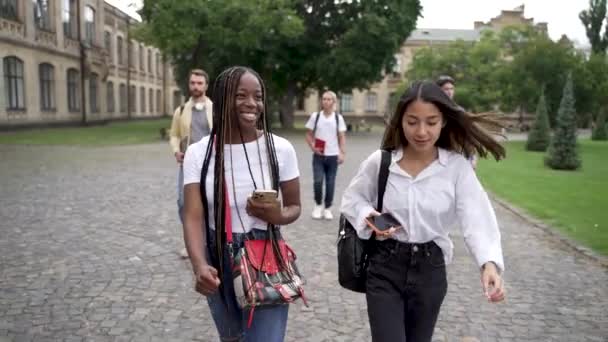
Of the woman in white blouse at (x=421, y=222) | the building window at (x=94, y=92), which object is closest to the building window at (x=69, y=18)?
the building window at (x=94, y=92)

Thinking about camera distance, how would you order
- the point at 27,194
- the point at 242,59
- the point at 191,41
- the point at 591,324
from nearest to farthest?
the point at 591,324, the point at 27,194, the point at 191,41, the point at 242,59

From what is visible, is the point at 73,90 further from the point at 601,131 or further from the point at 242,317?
the point at 242,317

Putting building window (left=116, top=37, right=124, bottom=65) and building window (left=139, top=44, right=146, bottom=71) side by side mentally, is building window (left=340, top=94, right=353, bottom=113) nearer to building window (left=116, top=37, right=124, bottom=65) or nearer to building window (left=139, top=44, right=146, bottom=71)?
building window (left=139, top=44, right=146, bottom=71)

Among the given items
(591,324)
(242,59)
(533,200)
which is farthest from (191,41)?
(591,324)

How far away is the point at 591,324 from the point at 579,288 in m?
1.02

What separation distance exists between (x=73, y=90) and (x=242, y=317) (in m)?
36.9

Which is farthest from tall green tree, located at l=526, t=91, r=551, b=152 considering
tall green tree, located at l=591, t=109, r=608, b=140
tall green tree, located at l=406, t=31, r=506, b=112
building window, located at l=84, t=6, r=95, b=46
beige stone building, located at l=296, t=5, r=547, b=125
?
beige stone building, located at l=296, t=5, r=547, b=125

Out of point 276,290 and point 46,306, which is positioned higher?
point 276,290

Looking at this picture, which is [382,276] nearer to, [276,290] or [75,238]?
[276,290]

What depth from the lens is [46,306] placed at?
4.63m

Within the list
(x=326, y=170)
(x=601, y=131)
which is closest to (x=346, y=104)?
(x=601, y=131)

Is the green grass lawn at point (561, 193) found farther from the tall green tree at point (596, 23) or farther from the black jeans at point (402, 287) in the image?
the tall green tree at point (596, 23)

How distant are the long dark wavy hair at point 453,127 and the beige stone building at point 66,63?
94.2 ft

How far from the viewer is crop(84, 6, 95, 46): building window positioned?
3738 cm
